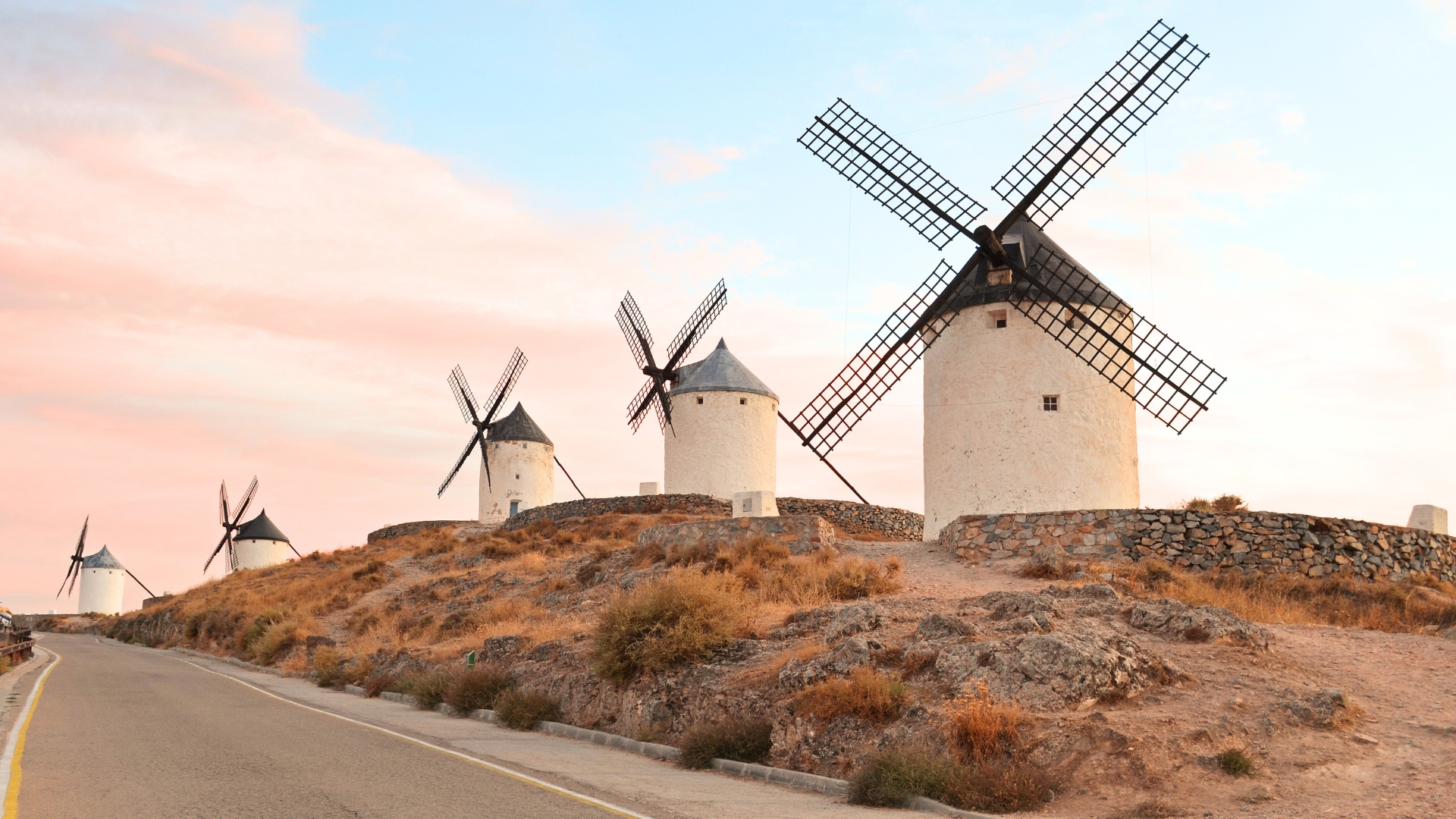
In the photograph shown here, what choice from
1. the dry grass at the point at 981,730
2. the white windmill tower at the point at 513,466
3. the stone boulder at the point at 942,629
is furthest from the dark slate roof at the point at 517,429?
the dry grass at the point at 981,730

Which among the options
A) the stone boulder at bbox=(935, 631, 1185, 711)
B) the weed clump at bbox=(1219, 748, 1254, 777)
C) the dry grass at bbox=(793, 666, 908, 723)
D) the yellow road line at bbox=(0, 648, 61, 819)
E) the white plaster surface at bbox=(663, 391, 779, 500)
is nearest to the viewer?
the yellow road line at bbox=(0, 648, 61, 819)

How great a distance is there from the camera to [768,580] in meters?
20.8

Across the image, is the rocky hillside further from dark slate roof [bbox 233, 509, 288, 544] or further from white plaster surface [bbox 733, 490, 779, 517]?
dark slate roof [bbox 233, 509, 288, 544]

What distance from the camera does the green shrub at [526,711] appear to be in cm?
1634

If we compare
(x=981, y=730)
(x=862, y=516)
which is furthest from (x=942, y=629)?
(x=862, y=516)

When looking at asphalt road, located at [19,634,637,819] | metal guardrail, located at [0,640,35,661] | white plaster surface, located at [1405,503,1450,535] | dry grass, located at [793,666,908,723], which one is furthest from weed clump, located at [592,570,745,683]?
metal guardrail, located at [0,640,35,661]

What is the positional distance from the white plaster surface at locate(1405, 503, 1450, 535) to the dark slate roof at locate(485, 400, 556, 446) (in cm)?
3841

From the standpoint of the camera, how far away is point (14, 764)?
436 inches

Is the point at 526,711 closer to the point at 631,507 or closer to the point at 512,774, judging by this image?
the point at 512,774

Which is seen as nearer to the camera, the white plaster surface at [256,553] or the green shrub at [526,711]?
the green shrub at [526,711]

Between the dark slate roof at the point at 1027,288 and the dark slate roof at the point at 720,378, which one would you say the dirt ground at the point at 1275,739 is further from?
the dark slate roof at the point at 720,378

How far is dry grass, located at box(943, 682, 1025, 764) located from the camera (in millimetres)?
10797

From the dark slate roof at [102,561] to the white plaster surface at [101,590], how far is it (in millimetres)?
273

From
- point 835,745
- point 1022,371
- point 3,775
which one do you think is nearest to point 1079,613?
point 835,745
